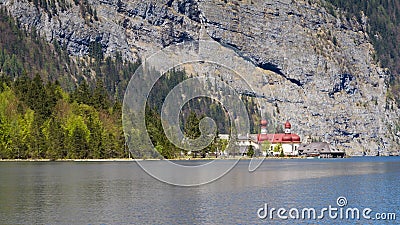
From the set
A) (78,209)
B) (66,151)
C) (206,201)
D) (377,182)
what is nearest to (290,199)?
(206,201)

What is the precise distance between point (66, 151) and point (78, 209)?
9318cm

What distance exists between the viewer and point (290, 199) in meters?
65.9

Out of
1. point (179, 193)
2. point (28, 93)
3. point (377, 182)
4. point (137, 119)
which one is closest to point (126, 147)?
point (137, 119)

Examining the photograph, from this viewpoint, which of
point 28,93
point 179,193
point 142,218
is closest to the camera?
point 142,218

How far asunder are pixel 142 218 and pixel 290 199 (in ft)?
57.2

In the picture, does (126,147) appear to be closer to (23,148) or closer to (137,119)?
(137,119)

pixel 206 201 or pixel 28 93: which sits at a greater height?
pixel 28 93

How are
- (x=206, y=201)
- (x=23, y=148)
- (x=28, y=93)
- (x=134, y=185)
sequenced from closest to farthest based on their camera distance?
(x=206, y=201) < (x=134, y=185) < (x=23, y=148) < (x=28, y=93)

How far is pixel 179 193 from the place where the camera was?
Answer: 7019 centimetres

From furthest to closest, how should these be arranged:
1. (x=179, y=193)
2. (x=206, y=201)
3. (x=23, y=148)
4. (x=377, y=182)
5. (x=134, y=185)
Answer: (x=23, y=148)
(x=377, y=182)
(x=134, y=185)
(x=179, y=193)
(x=206, y=201)

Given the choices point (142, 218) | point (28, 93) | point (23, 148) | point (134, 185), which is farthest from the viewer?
point (28, 93)

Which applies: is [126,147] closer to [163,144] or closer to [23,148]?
[163,144]

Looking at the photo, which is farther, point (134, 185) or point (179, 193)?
point (134, 185)

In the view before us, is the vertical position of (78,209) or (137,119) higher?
(137,119)
